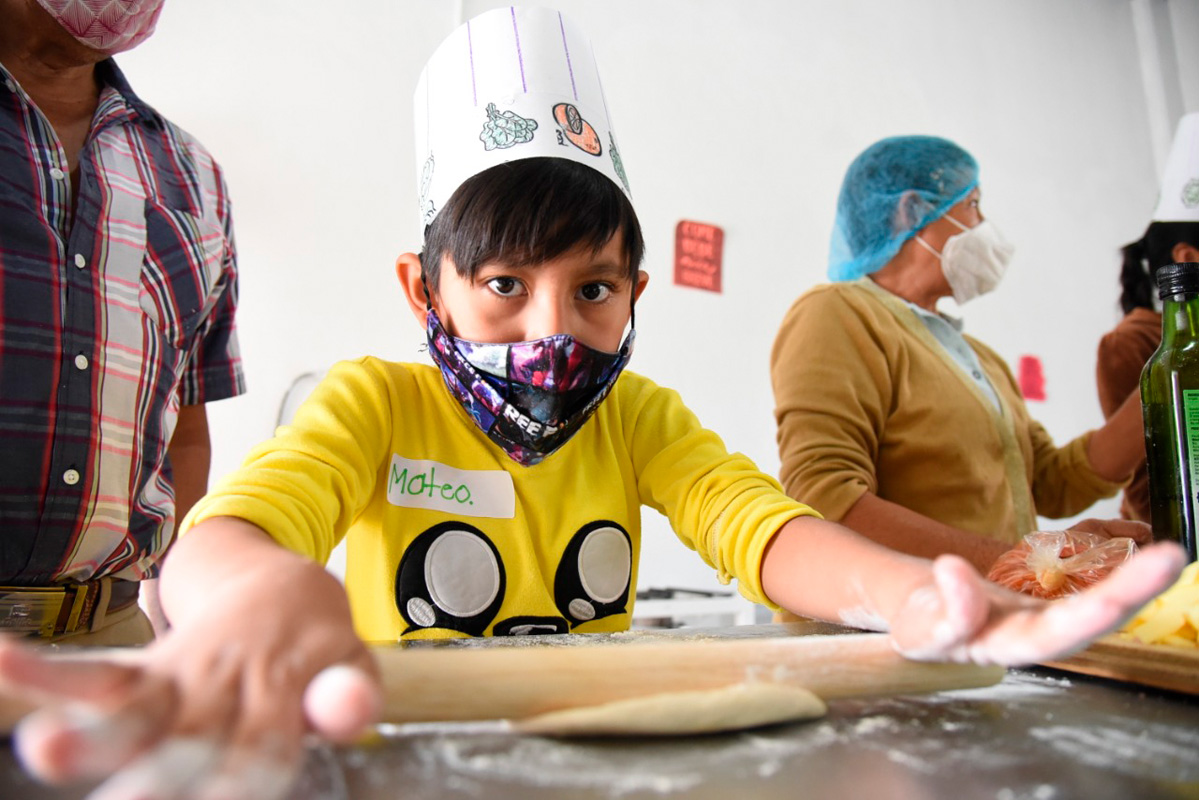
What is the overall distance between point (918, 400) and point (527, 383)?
85cm

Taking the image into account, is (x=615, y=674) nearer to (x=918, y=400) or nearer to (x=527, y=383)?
(x=527, y=383)

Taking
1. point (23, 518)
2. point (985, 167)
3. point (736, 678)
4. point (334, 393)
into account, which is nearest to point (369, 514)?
point (334, 393)

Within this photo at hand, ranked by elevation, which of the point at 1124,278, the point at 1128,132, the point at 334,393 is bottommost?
the point at 334,393

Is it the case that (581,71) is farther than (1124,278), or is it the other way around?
(1124,278)

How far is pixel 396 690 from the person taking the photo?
442 mm

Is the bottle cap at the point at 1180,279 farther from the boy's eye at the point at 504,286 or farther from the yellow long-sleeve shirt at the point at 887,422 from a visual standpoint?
the boy's eye at the point at 504,286

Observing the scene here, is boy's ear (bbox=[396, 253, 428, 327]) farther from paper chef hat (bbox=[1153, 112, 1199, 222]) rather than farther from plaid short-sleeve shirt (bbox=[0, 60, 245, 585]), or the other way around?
paper chef hat (bbox=[1153, 112, 1199, 222])

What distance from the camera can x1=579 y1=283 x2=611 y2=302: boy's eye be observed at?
90cm

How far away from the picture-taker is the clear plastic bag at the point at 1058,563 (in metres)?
0.83

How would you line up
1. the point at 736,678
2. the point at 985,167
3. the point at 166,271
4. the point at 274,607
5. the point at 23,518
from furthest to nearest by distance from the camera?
the point at 985,167 < the point at 166,271 < the point at 23,518 < the point at 736,678 < the point at 274,607

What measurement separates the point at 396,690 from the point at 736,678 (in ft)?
0.68

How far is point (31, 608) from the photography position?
0.97m

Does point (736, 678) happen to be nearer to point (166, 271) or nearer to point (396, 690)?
point (396, 690)

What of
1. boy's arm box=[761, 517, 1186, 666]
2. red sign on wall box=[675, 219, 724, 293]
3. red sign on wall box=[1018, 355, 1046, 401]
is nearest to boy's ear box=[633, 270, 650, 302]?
boy's arm box=[761, 517, 1186, 666]
